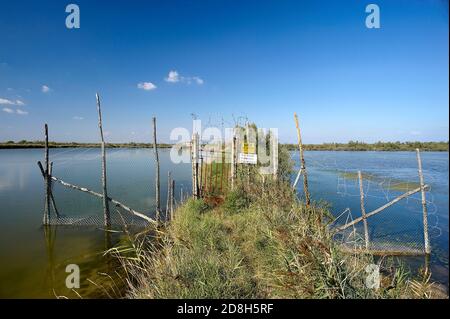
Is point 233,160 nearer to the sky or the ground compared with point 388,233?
nearer to the sky

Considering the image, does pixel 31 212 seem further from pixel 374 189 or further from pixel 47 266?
pixel 374 189

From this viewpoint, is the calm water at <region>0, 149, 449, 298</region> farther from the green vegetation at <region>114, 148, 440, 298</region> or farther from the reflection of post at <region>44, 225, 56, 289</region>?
the green vegetation at <region>114, 148, 440, 298</region>

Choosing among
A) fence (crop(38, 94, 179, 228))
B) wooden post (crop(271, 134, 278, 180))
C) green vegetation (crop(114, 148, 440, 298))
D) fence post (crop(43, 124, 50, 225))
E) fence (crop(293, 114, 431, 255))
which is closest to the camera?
green vegetation (crop(114, 148, 440, 298))

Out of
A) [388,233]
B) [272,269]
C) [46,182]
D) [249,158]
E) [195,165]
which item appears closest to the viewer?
[272,269]

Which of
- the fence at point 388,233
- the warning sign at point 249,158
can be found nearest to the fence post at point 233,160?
the warning sign at point 249,158

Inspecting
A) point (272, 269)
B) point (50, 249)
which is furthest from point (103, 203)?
point (272, 269)

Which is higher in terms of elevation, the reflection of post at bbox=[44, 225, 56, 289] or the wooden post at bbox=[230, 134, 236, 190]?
the wooden post at bbox=[230, 134, 236, 190]

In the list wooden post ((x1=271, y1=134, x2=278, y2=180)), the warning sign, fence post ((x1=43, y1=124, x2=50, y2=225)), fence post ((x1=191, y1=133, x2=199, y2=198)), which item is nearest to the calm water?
fence post ((x1=43, y1=124, x2=50, y2=225))

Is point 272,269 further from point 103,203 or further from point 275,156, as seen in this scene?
point 275,156

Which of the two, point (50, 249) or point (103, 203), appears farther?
point (103, 203)

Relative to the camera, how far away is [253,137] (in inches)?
508

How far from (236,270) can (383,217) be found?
7999mm

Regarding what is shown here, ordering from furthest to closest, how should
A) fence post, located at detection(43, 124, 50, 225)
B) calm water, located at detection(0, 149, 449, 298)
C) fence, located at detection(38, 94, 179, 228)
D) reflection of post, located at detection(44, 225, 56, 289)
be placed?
fence post, located at detection(43, 124, 50, 225) < fence, located at detection(38, 94, 179, 228) < reflection of post, located at detection(44, 225, 56, 289) < calm water, located at detection(0, 149, 449, 298)
